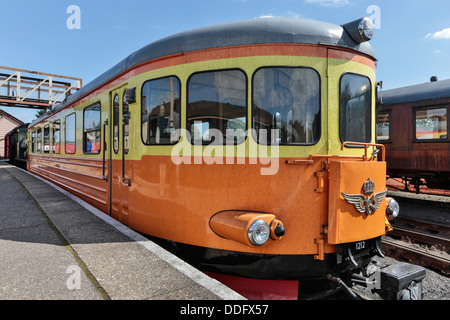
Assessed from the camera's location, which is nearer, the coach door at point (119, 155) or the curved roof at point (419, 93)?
the coach door at point (119, 155)

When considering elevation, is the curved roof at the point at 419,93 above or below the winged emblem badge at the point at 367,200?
above

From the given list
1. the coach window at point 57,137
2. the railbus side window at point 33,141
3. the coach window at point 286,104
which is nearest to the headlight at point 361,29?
the coach window at point 286,104

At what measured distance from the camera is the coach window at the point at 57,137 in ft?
27.3

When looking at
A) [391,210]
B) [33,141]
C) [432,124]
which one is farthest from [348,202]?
[33,141]

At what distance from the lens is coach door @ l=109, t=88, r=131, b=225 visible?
4387mm

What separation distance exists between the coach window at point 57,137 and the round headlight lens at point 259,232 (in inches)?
290

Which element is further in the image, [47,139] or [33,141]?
[33,141]

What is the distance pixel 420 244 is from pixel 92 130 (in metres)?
6.51

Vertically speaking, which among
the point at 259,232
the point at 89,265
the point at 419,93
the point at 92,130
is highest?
the point at 419,93

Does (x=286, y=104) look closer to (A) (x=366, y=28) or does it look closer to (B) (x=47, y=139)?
(A) (x=366, y=28)

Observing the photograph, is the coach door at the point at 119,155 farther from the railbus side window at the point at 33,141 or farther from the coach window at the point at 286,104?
the railbus side window at the point at 33,141

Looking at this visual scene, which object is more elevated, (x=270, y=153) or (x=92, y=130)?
(x=92, y=130)

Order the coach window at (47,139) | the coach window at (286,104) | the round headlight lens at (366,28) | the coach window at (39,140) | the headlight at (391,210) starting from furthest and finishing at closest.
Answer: the coach window at (39,140)
the coach window at (47,139)
the headlight at (391,210)
the round headlight lens at (366,28)
the coach window at (286,104)

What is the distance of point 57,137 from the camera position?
8539 millimetres
